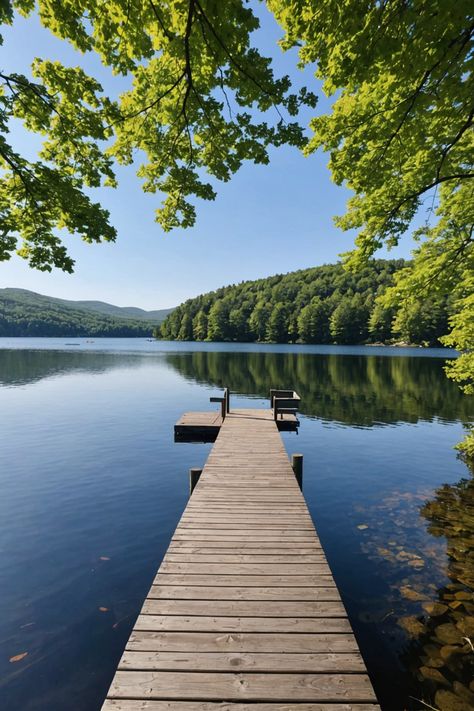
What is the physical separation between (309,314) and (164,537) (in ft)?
441

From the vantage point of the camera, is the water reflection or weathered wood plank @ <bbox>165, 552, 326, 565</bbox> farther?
the water reflection

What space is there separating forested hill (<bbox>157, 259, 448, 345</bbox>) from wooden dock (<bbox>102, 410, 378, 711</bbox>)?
360ft

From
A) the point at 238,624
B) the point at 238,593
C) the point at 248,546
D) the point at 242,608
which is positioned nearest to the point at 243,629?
the point at 238,624

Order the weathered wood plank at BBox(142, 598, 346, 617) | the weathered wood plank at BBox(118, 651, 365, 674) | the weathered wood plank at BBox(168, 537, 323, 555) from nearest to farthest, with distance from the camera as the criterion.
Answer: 1. the weathered wood plank at BBox(118, 651, 365, 674)
2. the weathered wood plank at BBox(142, 598, 346, 617)
3. the weathered wood plank at BBox(168, 537, 323, 555)

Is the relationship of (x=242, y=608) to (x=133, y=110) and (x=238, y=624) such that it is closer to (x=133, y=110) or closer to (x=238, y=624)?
(x=238, y=624)

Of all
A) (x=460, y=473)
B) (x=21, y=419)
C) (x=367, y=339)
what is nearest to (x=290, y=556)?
(x=460, y=473)

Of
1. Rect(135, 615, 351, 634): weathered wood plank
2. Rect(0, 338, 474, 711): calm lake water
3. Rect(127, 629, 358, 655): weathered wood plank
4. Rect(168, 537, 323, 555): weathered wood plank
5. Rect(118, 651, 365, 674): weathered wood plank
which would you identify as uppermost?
Rect(118, 651, 365, 674): weathered wood plank

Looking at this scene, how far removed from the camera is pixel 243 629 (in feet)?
13.7

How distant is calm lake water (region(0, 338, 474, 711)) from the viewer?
573 centimetres

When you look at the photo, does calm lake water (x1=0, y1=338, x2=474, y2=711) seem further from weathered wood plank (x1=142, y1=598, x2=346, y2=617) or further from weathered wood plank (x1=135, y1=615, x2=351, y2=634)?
weathered wood plank (x1=135, y1=615, x2=351, y2=634)

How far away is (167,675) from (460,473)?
597 inches

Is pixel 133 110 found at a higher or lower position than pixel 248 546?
higher

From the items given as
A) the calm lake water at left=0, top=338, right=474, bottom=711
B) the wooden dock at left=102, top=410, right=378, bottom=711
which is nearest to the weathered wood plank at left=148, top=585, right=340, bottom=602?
the wooden dock at left=102, top=410, right=378, bottom=711

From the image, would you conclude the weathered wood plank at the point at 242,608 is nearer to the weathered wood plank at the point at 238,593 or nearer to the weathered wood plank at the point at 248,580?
the weathered wood plank at the point at 238,593
